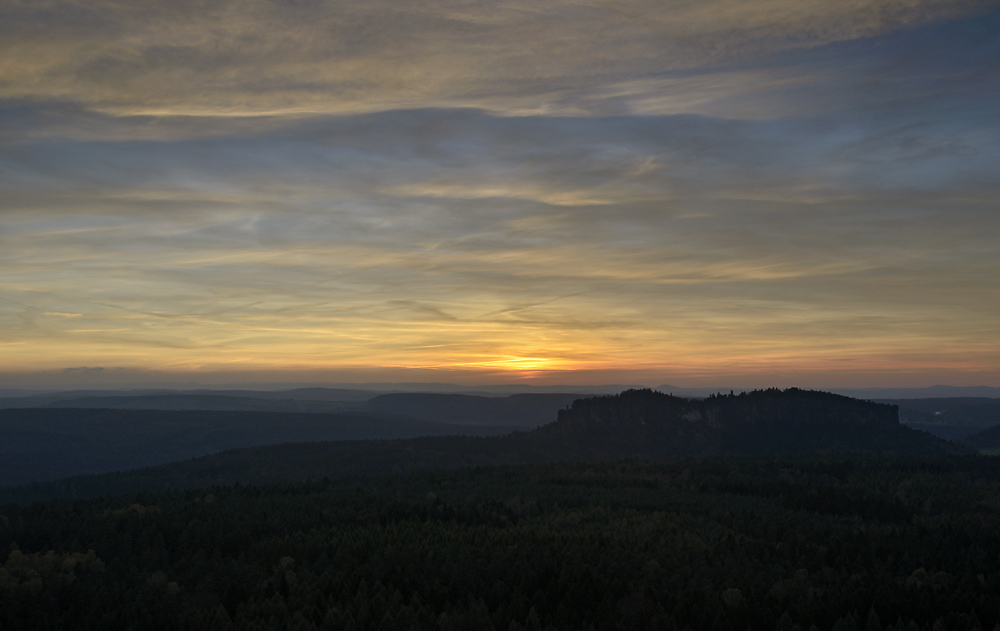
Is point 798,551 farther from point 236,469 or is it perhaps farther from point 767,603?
point 236,469

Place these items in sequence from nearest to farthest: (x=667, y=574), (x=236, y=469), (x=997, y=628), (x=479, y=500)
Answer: (x=997, y=628)
(x=667, y=574)
(x=479, y=500)
(x=236, y=469)

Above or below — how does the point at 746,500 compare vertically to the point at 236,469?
above

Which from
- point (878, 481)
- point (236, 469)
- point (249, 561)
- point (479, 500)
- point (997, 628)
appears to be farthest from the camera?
point (236, 469)

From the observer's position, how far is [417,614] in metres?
30.6

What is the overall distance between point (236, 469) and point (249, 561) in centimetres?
14779

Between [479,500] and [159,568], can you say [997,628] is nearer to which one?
[159,568]

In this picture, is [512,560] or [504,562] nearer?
[504,562]

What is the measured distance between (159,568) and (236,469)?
14857 cm

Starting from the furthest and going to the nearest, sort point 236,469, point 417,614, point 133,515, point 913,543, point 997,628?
point 236,469 < point 133,515 < point 913,543 < point 417,614 < point 997,628

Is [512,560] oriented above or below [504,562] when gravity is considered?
below

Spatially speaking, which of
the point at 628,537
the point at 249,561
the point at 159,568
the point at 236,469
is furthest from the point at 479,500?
the point at 236,469

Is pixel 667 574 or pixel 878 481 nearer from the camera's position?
pixel 667 574

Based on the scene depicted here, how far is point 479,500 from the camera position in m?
72.8

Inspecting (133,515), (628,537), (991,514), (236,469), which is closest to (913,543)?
(628,537)
